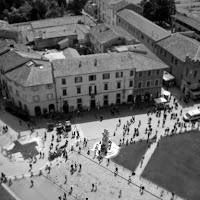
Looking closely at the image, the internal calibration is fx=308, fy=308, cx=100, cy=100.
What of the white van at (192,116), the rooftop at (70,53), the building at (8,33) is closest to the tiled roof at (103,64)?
the white van at (192,116)

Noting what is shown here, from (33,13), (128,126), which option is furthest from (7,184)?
(33,13)

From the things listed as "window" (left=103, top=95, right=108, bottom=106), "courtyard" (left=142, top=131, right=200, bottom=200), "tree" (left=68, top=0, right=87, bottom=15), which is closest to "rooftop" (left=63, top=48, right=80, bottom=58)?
"window" (left=103, top=95, right=108, bottom=106)

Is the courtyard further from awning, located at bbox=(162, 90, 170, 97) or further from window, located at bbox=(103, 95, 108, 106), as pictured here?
window, located at bbox=(103, 95, 108, 106)

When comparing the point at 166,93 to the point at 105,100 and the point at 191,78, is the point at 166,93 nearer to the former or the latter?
the point at 191,78

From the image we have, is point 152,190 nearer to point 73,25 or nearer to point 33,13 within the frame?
point 73,25

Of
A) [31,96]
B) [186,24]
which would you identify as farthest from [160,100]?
[186,24]
